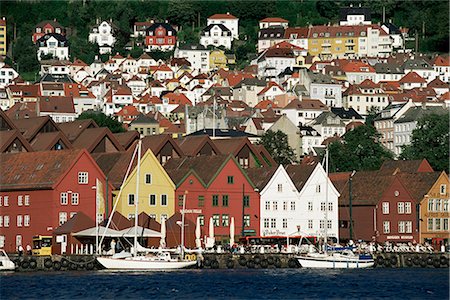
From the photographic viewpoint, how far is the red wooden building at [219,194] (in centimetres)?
9331

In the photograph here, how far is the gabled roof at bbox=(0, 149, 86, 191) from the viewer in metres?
88.0

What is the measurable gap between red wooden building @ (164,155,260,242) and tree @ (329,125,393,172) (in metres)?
27.7

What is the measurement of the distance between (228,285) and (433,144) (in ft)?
226

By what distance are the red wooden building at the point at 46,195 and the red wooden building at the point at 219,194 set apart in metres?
6.15

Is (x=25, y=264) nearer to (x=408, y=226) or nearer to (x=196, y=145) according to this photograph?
(x=196, y=145)

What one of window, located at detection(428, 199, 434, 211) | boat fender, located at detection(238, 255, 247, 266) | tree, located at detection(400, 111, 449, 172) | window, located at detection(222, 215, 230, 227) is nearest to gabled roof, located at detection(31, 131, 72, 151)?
window, located at detection(222, 215, 230, 227)

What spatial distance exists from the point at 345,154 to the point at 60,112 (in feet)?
244

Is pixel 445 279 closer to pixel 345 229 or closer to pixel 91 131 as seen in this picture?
pixel 345 229

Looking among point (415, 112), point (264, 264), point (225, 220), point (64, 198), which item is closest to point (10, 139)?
point (64, 198)

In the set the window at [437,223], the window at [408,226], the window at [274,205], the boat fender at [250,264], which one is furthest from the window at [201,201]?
the window at [437,223]

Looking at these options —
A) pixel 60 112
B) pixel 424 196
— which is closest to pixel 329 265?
pixel 424 196

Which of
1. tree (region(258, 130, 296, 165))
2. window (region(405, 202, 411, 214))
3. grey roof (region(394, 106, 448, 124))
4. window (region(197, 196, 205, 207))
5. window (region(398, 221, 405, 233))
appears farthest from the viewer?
grey roof (region(394, 106, 448, 124))

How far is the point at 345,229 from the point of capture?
10088 cm

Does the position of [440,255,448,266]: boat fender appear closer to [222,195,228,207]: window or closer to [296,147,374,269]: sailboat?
[296,147,374,269]: sailboat
